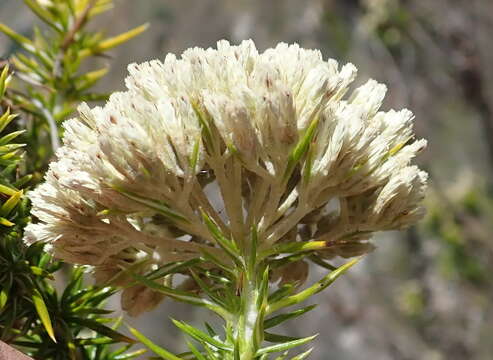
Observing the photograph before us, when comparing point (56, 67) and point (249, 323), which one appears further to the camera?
point (56, 67)

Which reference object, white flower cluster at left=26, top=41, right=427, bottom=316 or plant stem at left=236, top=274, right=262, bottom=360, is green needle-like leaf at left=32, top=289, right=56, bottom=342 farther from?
plant stem at left=236, top=274, right=262, bottom=360

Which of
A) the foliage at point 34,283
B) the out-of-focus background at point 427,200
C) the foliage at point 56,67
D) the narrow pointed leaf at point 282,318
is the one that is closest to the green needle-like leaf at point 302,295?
the narrow pointed leaf at point 282,318

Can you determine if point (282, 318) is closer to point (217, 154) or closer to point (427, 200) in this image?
point (217, 154)

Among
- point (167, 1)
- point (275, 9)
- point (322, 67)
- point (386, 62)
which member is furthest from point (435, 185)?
point (167, 1)

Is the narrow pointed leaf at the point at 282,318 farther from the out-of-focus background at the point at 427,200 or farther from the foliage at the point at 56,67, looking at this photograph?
the out-of-focus background at the point at 427,200

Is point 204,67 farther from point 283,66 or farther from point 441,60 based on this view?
point 441,60

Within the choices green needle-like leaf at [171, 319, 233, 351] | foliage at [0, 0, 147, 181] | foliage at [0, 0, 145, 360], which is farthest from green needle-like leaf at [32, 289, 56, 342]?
foliage at [0, 0, 147, 181]

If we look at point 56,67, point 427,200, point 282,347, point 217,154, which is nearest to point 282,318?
point 282,347
